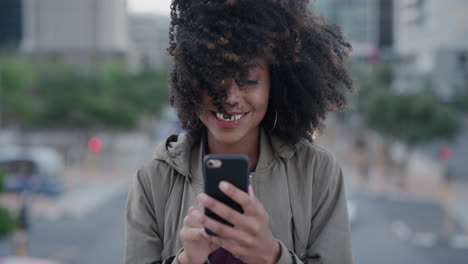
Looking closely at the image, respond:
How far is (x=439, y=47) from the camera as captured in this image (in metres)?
42.1

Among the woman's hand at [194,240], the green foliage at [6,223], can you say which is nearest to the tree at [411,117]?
the green foliage at [6,223]

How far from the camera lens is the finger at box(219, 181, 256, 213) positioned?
1.66m

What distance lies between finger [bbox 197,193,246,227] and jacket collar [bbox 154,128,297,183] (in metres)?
0.42

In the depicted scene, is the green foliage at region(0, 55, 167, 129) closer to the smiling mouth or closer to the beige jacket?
the beige jacket

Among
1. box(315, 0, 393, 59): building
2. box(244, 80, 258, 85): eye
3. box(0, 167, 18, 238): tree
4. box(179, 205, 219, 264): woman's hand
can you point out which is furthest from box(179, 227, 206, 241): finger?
box(315, 0, 393, 59): building

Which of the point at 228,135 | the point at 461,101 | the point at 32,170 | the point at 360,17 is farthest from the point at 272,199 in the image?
the point at 360,17

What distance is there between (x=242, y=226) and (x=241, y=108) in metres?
0.43

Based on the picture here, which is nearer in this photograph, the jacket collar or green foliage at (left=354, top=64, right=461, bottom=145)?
the jacket collar

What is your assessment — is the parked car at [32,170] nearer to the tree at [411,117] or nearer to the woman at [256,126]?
the tree at [411,117]

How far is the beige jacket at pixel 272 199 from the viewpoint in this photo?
2070mm

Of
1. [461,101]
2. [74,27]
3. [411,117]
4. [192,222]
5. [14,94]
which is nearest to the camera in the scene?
[192,222]

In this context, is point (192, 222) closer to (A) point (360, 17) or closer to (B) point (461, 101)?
(B) point (461, 101)

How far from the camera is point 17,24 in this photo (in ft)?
251

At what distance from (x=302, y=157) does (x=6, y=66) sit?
35.8 metres
